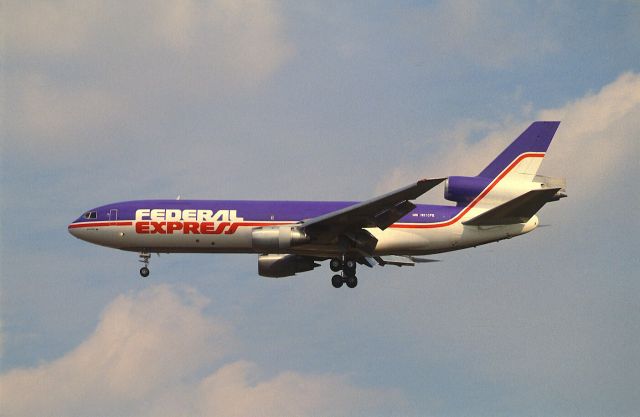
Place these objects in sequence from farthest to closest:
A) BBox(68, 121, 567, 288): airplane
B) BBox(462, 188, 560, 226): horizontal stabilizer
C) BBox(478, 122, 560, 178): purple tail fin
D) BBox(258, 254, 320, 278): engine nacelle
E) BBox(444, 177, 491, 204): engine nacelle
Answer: BBox(258, 254, 320, 278): engine nacelle
BBox(478, 122, 560, 178): purple tail fin
BBox(444, 177, 491, 204): engine nacelle
BBox(68, 121, 567, 288): airplane
BBox(462, 188, 560, 226): horizontal stabilizer

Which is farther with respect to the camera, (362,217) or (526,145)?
(526,145)

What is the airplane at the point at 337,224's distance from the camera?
45.9m

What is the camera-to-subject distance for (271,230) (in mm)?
45062

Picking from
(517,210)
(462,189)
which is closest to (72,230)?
(462,189)

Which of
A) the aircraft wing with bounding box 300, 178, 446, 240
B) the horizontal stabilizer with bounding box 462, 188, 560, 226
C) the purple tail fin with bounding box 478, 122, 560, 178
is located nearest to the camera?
the aircraft wing with bounding box 300, 178, 446, 240

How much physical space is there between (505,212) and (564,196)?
2.66 m

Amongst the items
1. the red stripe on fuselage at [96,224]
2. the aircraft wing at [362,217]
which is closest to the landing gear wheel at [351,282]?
the aircraft wing at [362,217]

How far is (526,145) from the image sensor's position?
4981 centimetres

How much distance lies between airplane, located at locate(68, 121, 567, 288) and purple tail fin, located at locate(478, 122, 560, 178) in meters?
0.07

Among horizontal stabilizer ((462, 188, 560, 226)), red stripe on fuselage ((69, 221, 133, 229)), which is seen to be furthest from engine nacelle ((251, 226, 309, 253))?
horizontal stabilizer ((462, 188, 560, 226))

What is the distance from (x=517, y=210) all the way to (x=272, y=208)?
1108 centimetres

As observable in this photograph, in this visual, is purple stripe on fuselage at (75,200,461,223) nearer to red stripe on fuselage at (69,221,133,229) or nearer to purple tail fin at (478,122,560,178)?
red stripe on fuselage at (69,221,133,229)

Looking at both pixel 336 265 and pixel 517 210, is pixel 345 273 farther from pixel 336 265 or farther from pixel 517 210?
pixel 517 210

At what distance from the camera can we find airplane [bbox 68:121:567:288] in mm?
45875
